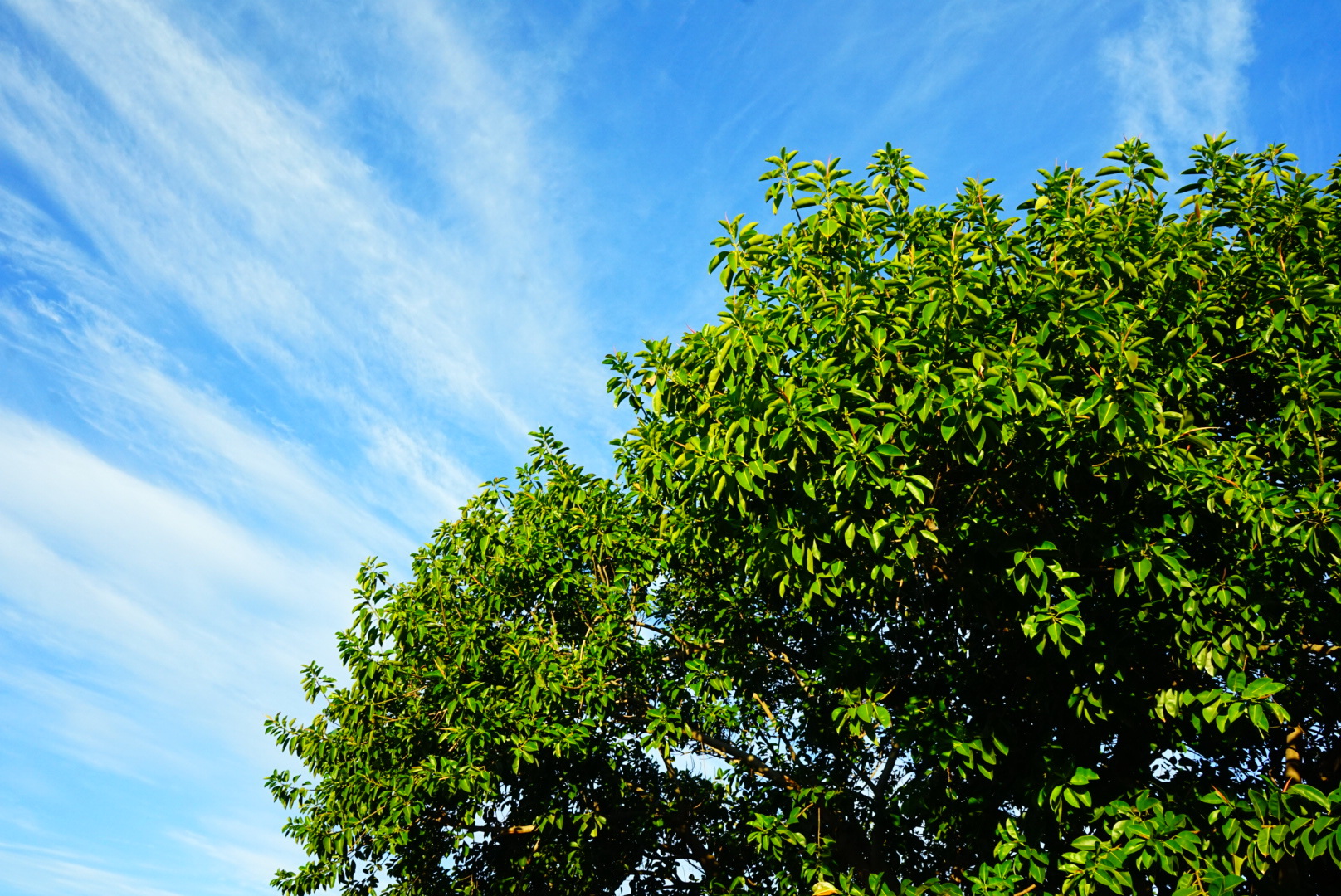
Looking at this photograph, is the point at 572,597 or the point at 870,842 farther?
the point at 572,597

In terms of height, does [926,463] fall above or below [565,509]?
below

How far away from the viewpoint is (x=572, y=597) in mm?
12781

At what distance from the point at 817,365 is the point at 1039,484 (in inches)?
77.1

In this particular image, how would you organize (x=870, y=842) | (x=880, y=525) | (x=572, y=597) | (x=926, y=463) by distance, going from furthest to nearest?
(x=572, y=597)
(x=870, y=842)
(x=926, y=463)
(x=880, y=525)

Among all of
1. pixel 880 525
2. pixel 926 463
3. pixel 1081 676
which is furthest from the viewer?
pixel 1081 676

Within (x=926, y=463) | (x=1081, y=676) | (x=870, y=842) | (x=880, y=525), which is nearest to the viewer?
(x=880, y=525)

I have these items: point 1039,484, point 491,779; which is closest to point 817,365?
point 1039,484

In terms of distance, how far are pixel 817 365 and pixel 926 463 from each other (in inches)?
45.5

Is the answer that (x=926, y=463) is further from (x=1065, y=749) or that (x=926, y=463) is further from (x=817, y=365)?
(x=1065, y=749)

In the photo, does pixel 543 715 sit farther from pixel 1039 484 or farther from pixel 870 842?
pixel 1039 484

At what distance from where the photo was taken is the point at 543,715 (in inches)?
458

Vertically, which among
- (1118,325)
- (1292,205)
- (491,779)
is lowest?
(491,779)

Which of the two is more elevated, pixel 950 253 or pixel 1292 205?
pixel 1292 205

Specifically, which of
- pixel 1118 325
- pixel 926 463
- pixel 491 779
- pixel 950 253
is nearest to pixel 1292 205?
pixel 1118 325
